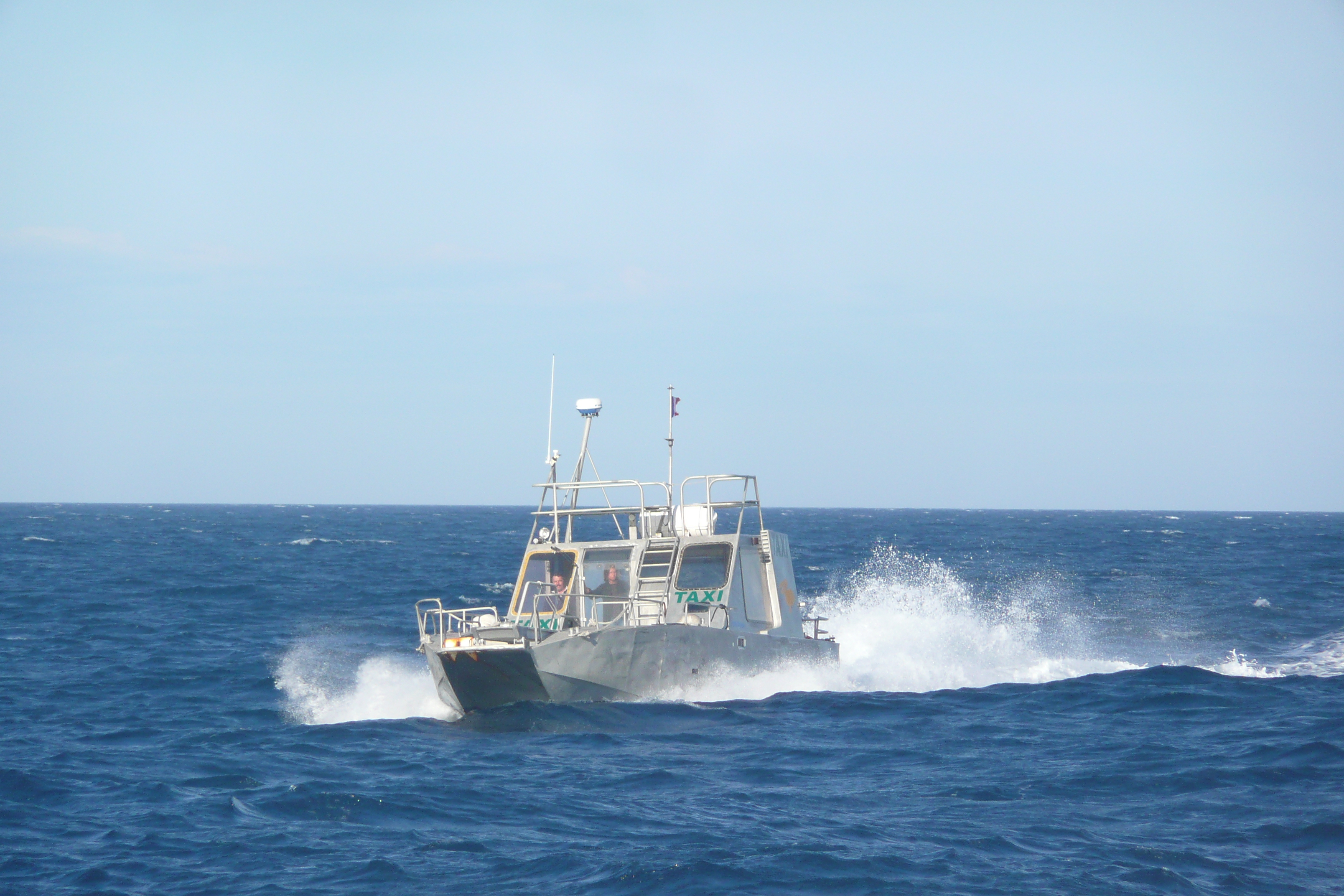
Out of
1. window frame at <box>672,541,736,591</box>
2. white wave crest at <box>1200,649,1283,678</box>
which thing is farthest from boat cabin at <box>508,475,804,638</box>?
white wave crest at <box>1200,649,1283,678</box>

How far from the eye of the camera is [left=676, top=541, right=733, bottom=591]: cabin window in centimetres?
1775

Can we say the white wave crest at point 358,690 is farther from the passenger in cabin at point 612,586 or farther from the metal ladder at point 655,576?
the metal ladder at point 655,576

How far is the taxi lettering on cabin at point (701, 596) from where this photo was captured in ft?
→ 57.8

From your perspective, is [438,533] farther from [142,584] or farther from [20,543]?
[142,584]

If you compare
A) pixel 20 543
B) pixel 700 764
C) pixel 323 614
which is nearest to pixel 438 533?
pixel 20 543

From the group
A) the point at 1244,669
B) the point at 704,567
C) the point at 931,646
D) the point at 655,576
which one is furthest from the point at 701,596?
the point at 1244,669

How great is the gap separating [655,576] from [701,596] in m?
0.75

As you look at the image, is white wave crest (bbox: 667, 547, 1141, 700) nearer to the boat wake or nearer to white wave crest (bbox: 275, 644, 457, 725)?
→ the boat wake

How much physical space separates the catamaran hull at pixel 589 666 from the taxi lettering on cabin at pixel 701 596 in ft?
2.14

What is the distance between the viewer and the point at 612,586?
58.8 feet

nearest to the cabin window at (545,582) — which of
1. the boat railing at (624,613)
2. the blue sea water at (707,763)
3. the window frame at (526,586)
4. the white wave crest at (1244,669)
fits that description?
the window frame at (526,586)

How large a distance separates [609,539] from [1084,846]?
9.84m

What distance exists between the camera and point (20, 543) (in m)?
60.6

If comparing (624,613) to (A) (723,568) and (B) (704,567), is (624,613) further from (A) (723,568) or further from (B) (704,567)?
(A) (723,568)
